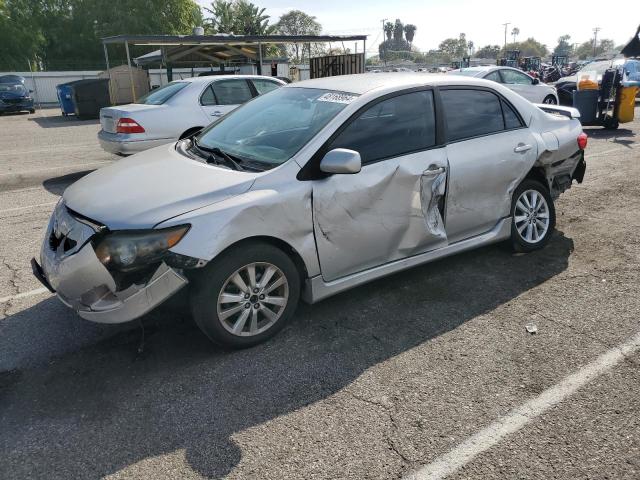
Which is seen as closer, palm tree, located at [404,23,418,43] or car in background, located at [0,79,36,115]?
car in background, located at [0,79,36,115]

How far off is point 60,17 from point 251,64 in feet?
85.6

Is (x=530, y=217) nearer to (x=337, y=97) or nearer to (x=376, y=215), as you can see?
(x=376, y=215)

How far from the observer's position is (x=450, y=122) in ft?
13.8

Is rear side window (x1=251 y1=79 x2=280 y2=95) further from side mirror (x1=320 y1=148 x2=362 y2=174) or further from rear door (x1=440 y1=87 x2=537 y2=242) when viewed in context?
side mirror (x1=320 y1=148 x2=362 y2=174)

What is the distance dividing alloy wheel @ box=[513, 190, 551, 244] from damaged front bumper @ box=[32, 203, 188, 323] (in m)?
3.13

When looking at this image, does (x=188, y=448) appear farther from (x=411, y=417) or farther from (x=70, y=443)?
(x=411, y=417)

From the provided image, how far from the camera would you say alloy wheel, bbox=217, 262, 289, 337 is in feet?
10.7

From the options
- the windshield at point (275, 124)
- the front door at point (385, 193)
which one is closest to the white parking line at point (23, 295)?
the windshield at point (275, 124)

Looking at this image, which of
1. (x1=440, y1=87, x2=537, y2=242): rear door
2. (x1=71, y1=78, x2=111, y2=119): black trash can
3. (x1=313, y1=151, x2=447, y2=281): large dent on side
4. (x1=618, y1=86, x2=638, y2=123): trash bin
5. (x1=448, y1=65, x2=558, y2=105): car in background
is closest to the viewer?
(x1=313, y1=151, x2=447, y2=281): large dent on side

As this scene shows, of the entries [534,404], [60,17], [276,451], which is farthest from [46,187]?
[60,17]

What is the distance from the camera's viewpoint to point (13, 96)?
71.7 ft

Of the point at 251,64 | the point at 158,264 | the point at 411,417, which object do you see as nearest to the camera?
the point at 411,417

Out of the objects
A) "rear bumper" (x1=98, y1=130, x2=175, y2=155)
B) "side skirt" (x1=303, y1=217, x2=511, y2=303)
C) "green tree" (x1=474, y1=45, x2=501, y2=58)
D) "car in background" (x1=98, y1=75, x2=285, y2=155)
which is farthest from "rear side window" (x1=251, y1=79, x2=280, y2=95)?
"green tree" (x1=474, y1=45, x2=501, y2=58)

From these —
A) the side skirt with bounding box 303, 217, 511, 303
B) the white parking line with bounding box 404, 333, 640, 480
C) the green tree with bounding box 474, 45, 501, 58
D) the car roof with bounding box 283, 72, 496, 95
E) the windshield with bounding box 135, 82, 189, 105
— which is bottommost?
the white parking line with bounding box 404, 333, 640, 480
